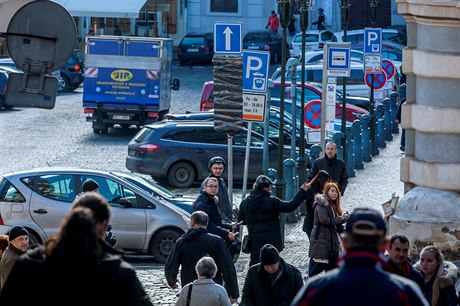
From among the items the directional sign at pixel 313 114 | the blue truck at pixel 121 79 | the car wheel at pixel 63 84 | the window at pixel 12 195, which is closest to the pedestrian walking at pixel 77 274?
the window at pixel 12 195

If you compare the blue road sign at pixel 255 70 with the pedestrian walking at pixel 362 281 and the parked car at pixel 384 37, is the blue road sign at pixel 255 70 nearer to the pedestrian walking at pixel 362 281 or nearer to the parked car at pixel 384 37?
the pedestrian walking at pixel 362 281

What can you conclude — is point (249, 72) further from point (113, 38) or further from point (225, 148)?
point (113, 38)

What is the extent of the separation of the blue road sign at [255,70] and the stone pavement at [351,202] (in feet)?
7.21

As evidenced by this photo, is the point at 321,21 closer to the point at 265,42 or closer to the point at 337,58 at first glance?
the point at 265,42

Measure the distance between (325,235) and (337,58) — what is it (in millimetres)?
10055

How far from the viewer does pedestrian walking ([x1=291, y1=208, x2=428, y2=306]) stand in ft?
18.6

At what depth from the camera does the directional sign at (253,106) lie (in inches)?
771

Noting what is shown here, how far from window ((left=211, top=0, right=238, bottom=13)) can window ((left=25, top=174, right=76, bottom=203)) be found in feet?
142

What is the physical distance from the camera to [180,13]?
61781mm

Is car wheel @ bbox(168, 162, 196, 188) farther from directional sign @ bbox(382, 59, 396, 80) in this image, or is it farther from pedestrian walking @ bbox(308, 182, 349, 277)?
pedestrian walking @ bbox(308, 182, 349, 277)

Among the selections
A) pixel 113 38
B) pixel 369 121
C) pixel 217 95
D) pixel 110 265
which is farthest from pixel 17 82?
pixel 113 38

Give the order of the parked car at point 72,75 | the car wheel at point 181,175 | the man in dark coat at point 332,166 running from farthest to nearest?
1. the parked car at point 72,75
2. the car wheel at point 181,175
3. the man in dark coat at point 332,166

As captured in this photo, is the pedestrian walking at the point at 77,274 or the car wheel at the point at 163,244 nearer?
the pedestrian walking at the point at 77,274

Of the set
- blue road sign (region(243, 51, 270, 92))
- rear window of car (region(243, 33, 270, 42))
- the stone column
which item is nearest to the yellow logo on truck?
blue road sign (region(243, 51, 270, 92))
